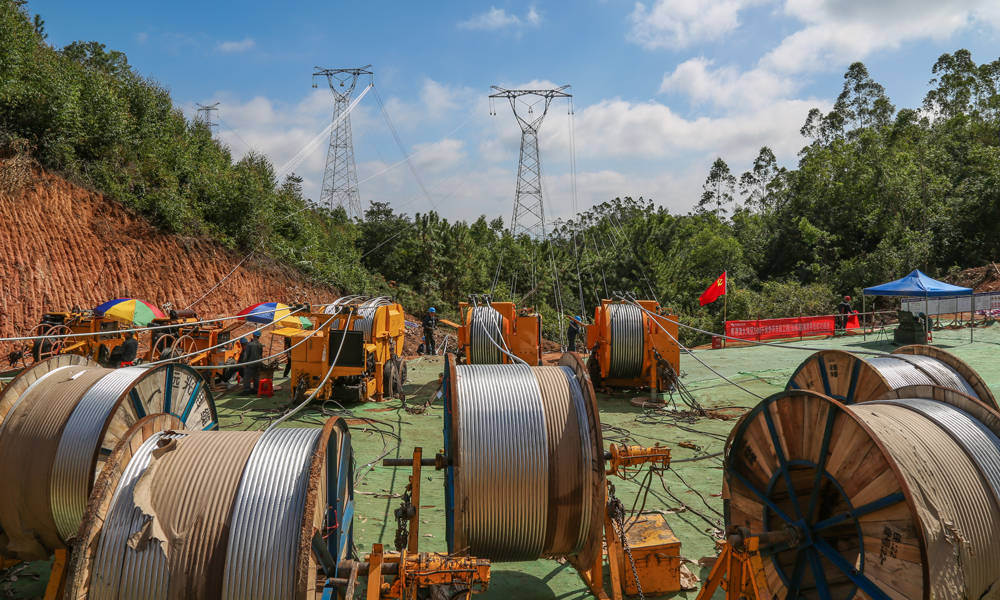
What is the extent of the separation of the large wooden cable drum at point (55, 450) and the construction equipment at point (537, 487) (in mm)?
2648

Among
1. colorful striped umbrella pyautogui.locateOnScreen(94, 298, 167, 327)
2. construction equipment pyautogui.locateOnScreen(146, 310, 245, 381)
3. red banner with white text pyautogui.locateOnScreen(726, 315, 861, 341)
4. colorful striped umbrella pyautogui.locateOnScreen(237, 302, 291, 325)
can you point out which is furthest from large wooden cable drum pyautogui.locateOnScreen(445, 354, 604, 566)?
red banner with white text pyautogui.locateOnScreen(726, 315, 861, 341)

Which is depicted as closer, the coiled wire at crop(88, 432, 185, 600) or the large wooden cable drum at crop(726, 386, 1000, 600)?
the coiled wire at crop(88, 432, 185, 600)

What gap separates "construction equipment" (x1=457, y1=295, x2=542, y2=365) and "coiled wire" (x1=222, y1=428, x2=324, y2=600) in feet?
35.2

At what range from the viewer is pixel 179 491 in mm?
→ 3980

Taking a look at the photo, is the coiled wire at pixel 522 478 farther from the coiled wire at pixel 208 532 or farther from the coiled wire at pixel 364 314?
the coiled wire at pixel 364 314

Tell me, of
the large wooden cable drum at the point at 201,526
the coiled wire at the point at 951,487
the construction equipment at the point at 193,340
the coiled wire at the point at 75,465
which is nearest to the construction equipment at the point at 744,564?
the coiled wire at the point at 951,487

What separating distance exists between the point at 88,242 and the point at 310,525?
73.7 feet

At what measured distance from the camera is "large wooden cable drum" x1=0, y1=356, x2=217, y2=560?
17.4 feet

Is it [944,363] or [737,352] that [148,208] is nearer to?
[737,352]

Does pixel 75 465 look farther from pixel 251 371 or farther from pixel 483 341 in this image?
pixel 483 341

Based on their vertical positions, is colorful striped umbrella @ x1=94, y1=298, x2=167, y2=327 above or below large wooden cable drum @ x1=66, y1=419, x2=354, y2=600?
above

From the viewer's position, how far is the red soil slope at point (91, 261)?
1861cm

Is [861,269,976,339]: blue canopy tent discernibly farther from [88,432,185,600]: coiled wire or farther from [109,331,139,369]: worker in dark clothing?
[109,331,139,369]: worker in dark clothing

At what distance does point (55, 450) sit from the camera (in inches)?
211
